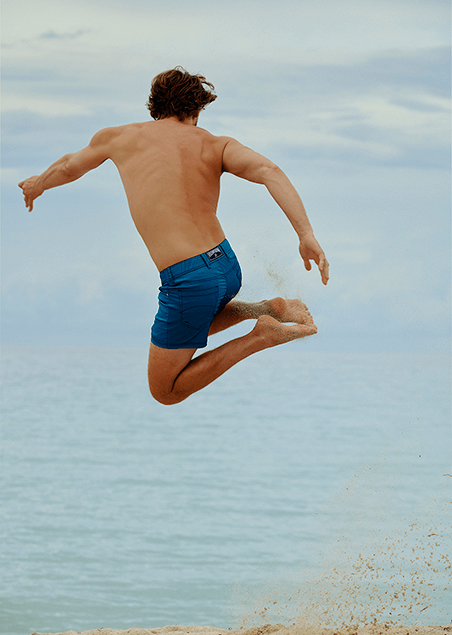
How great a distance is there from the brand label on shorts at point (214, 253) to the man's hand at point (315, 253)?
1.75ft

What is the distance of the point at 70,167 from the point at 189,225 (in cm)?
107

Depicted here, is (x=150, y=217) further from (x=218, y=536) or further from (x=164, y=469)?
(x=164, y=469)

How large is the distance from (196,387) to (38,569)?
1134 cm

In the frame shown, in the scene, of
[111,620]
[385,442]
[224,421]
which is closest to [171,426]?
[224,421]

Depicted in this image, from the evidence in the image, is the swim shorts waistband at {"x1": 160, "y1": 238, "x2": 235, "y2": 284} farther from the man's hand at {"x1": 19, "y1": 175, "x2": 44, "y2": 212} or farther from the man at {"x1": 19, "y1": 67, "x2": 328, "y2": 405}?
the man's hand at {"x1": 19, "y1": 175, "x2": 44, "y2": 212}

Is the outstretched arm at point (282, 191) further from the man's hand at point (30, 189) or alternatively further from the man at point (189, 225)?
the man's hand at point (30, 189)

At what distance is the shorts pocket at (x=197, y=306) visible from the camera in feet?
13.7

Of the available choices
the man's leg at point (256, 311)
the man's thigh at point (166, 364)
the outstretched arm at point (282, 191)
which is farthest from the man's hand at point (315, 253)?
the man's thigh at point (166, 364)

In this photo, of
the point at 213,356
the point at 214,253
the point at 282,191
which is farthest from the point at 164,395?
the point at 282,191

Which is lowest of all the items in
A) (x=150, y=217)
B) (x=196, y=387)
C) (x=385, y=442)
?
(x=385, y=442)

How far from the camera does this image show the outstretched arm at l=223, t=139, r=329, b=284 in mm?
3885

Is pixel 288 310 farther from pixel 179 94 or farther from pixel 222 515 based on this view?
pixel 222 515

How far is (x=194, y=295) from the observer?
4164 millimetres

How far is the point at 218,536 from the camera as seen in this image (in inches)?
683
